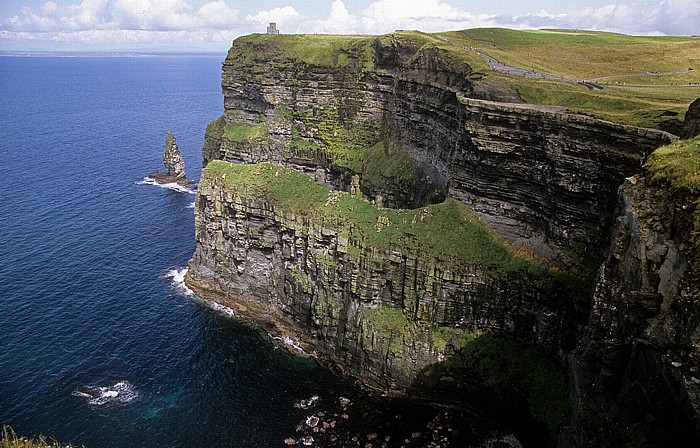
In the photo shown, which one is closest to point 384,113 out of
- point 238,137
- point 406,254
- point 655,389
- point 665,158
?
point 238,137

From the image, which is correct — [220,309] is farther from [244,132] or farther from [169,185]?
[169,185]

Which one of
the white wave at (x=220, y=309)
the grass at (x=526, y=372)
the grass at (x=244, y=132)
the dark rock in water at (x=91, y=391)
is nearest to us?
the grass at (x=526, y=372)

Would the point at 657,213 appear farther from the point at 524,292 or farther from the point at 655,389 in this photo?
the point at 524,292

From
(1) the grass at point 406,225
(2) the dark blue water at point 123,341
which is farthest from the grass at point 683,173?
(2) the dark blue water at point 123,341

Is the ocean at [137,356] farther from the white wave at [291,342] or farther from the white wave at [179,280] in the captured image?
the white wave at [291,342]

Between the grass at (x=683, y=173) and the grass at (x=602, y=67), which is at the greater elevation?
the grass at (x=602, y=67)

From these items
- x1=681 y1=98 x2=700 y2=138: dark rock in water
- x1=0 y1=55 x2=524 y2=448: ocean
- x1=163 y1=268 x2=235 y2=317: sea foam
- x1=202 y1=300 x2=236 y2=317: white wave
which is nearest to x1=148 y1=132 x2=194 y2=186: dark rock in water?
x1=0 y1=55 x2=524 y2=448: ocean
